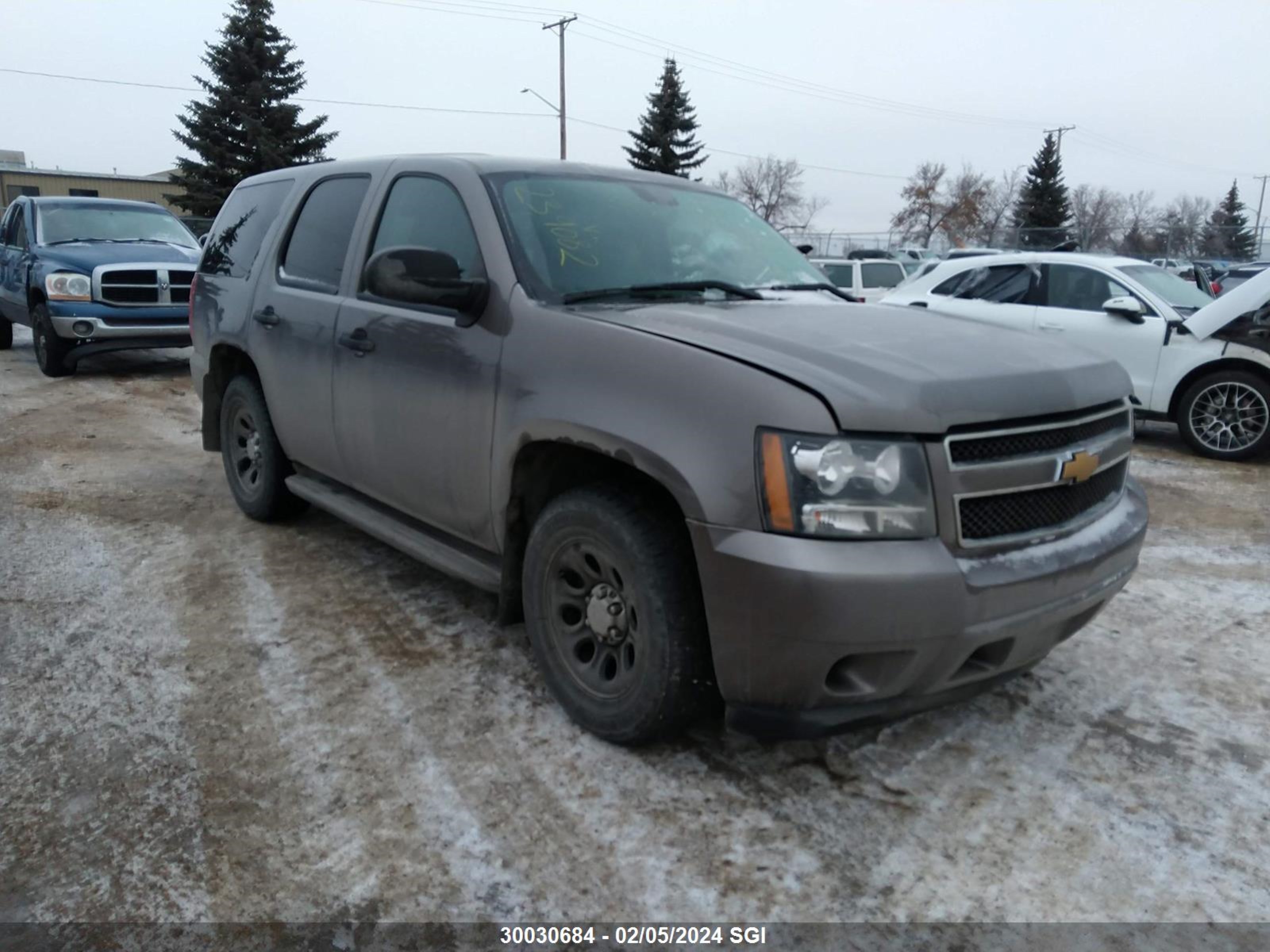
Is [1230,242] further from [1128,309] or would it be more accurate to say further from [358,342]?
[358,342]

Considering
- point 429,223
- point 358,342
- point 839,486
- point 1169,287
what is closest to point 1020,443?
point 839,486

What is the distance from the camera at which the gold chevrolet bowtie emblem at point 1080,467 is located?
109 inches

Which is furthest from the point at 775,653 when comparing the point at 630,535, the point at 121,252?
the point at 121,252

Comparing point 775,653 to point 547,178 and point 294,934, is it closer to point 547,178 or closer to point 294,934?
point 294,934

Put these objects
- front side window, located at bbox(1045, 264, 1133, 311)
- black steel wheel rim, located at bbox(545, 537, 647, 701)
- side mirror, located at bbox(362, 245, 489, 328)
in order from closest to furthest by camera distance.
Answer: black steel wheel rim, located at bbox(545, 537, 647, 701), side mirror, located at bbox(362, 245, 489, 328), front side window, located at bbox(1045, 264, 1133, 311)

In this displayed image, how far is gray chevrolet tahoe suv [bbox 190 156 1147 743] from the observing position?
246 centimetres

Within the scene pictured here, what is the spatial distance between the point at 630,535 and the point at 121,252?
1056 cm

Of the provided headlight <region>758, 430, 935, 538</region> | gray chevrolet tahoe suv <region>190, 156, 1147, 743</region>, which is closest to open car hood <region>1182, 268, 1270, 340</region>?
gray chevrolet tahoe suv <region>190, 156, 1147, 743</region>

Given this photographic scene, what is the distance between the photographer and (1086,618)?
297cm

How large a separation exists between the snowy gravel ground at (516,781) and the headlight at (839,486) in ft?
2.93

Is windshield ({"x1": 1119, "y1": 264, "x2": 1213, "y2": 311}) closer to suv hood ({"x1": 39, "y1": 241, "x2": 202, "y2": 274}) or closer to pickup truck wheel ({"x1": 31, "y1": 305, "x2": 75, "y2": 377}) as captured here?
suv hood ({"x1": 39, "y1": 241, "x2": 202, "y2": 274})

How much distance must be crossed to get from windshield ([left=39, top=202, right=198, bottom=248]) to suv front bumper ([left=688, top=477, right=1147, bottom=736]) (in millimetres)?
11456

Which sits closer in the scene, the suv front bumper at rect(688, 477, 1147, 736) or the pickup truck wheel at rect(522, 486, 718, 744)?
the suv front bumper at rect(688, 477, 1147, 736)

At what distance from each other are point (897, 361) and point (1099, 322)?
266 inches
